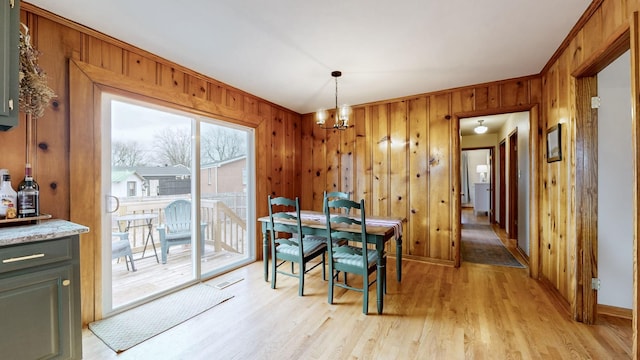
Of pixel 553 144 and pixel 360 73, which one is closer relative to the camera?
pixel 553 144

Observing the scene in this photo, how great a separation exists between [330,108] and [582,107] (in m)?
3.08

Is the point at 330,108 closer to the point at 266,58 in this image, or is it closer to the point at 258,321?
the point at 266,58

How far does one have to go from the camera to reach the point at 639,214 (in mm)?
1478

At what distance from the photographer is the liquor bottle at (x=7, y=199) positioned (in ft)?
5.45

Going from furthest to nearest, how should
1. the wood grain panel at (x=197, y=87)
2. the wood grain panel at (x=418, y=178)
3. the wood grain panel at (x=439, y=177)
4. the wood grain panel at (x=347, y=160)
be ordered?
1. the wood grain panel at (x=347, y=160)
2. the wood grain panel at (x=418, y=178)
3. the wood grain panel at (x=439, y=177)
4. the wood grain panel at (x=197, y=87)

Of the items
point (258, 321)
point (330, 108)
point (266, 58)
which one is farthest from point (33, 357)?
point (330, 108)

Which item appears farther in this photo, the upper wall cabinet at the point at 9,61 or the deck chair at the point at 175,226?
the deck chair at the point at 175,226

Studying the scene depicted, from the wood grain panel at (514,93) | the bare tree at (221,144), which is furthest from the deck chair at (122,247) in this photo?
the wood grain panel at (514,93)

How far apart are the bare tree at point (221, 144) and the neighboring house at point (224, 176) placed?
8 centimetres

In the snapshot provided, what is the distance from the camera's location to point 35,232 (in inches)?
58.2

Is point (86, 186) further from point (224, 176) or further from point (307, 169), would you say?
point (307, 169)

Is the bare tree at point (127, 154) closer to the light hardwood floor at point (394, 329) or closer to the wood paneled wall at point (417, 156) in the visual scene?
the light hardwood floor at point (394, 329)

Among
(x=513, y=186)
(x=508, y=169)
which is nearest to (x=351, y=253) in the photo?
(x=513, y=186)

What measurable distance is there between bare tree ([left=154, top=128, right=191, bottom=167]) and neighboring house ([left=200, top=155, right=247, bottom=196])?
0.26 meters
